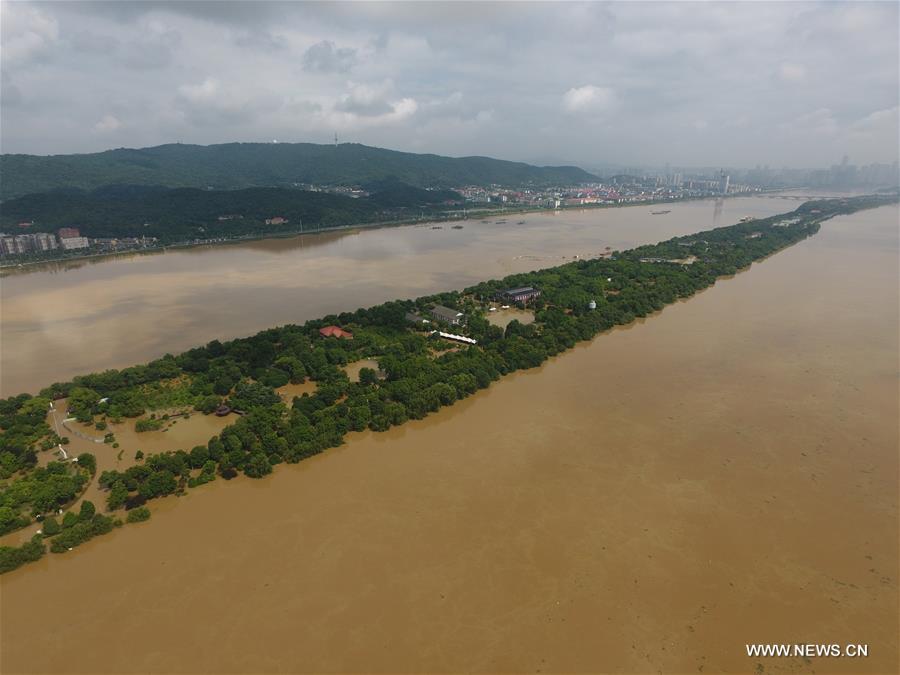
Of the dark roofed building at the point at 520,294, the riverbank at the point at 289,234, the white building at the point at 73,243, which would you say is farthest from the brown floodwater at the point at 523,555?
the white building at the point at 73,243

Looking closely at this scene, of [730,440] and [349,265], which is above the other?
[349,265]

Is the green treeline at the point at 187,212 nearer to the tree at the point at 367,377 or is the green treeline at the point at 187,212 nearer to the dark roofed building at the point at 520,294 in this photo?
the dark roofed building at the point at 520,294

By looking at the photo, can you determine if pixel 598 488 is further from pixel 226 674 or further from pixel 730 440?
pixel 226 674

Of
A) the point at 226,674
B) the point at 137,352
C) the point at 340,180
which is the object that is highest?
the point at 340,180

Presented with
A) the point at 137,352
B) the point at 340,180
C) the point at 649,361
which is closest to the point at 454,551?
the point at 649,361

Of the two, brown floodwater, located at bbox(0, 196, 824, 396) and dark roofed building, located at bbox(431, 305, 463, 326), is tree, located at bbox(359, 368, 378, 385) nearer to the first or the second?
dark roofed building, located at bbox(431, 305, 463, 326)

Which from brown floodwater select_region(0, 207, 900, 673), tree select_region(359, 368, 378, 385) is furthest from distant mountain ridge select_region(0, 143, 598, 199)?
brown floodwater select_region(0, 207, 900, 673)
